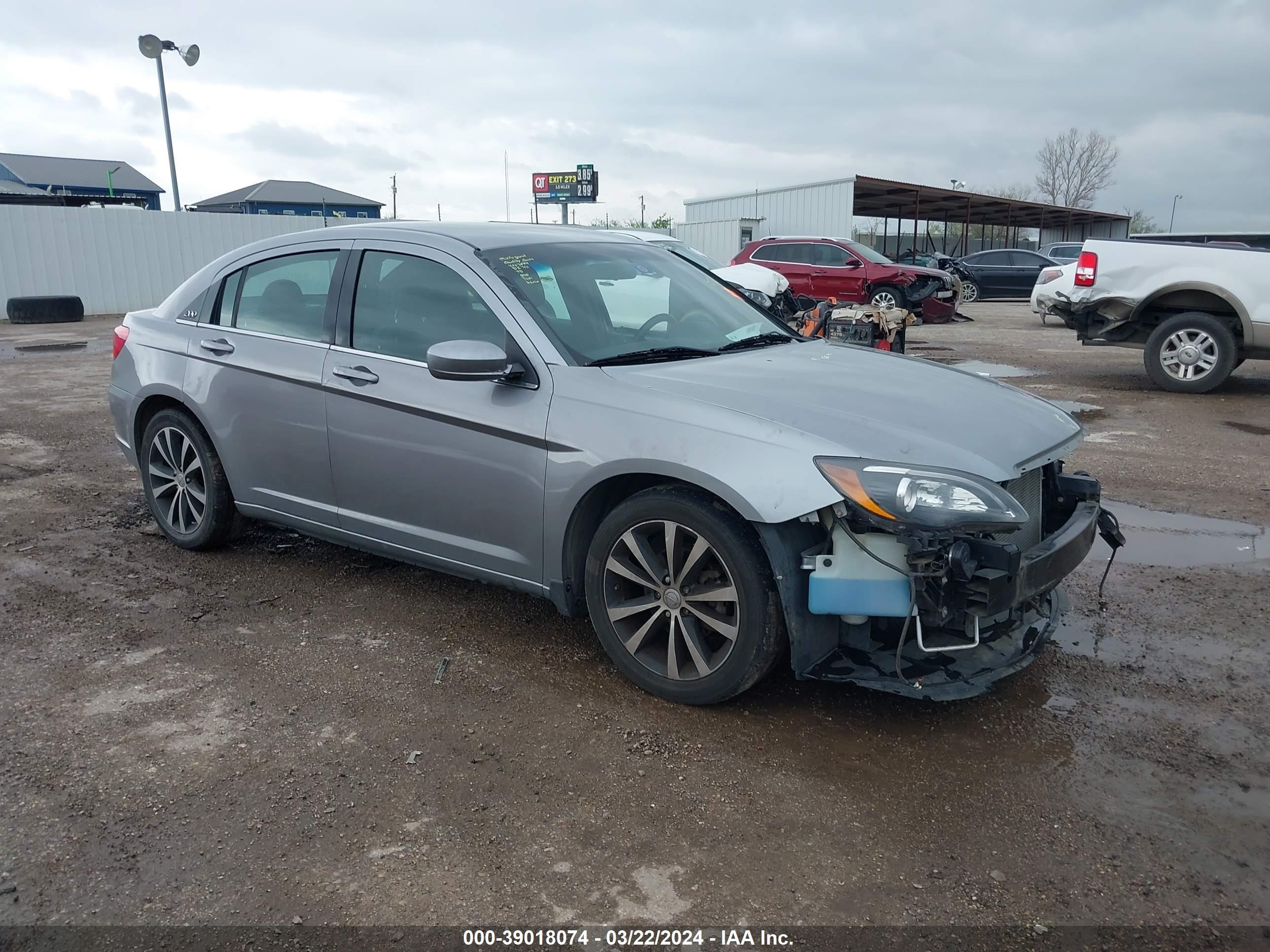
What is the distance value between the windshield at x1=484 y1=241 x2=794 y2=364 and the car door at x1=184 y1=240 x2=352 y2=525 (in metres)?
0.95

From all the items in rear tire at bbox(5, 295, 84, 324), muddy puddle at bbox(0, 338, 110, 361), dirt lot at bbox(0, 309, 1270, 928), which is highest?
rear tire at bbox(5, 295, 84, 324)

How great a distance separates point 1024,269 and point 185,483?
26.7m

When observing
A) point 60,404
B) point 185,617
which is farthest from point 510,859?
point 60,404

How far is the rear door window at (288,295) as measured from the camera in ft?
14.3

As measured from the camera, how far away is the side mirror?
3.50 meters

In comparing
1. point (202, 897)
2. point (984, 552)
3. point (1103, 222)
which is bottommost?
point (202, 897)

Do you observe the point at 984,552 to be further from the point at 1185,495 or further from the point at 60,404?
the point at 60,404

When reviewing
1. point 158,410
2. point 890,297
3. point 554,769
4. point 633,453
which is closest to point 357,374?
point 633,453

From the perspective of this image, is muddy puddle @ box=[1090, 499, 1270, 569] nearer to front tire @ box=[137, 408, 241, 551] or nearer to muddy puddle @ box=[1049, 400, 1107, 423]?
muddy puddle @ box=[1049, 400, 1107, 423]

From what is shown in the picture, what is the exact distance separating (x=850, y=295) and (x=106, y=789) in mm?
17584

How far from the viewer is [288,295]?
4.53 metres

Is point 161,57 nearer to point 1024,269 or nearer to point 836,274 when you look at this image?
point 836,274

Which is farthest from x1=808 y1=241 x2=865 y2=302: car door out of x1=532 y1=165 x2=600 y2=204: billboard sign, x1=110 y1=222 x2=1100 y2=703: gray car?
x1=532 y1=165 x2=600 y2=204: billboard sign

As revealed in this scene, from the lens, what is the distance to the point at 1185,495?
624 centimetres
